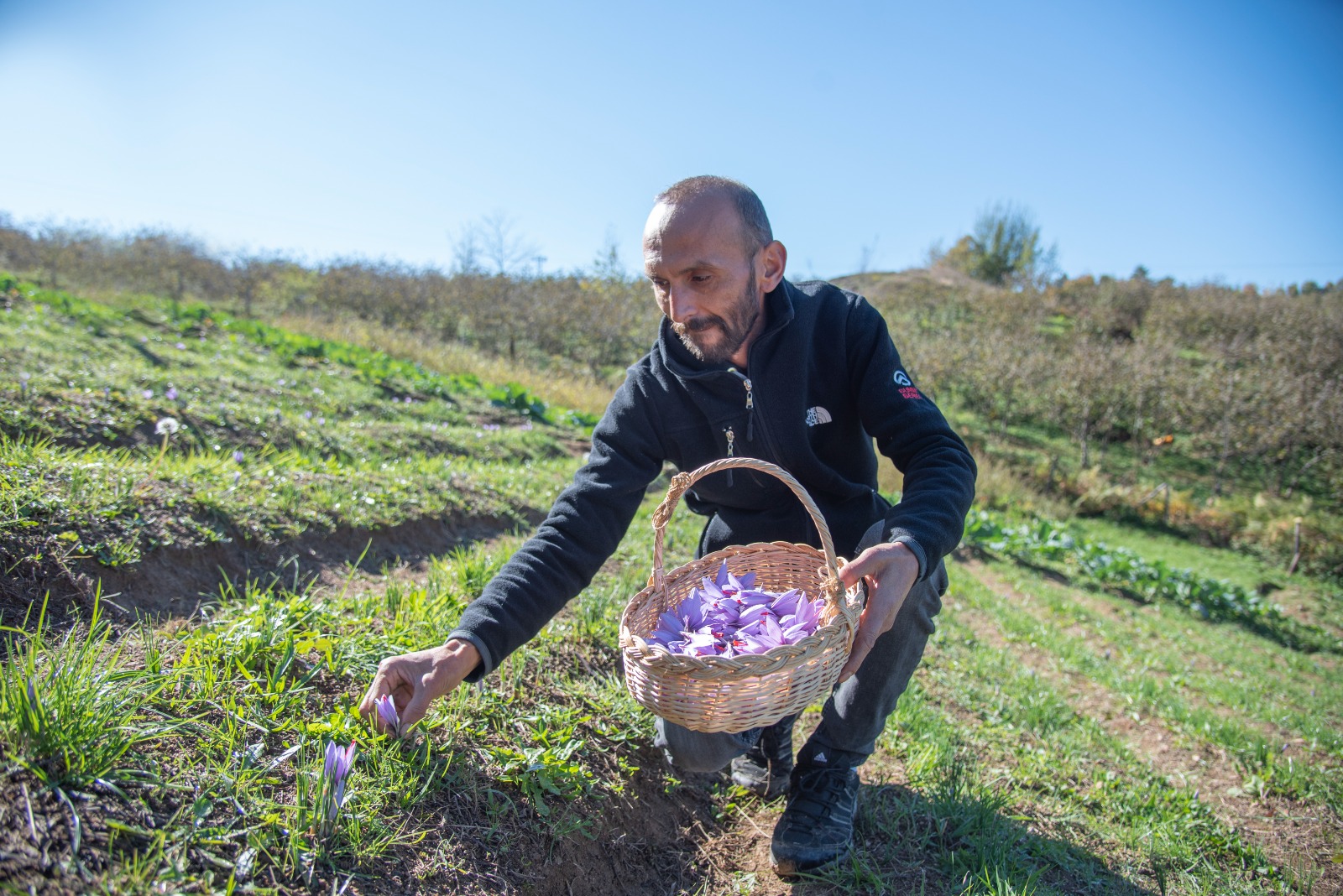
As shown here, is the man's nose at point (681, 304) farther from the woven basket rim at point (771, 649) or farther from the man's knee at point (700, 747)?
the man's knee at point (700, 747)

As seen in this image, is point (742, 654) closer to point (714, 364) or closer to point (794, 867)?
point (794, 867)

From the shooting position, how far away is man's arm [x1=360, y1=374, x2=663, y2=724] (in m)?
1.83

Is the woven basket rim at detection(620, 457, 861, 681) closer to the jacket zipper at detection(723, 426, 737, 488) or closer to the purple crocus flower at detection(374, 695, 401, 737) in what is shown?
the jacket zipper at detection(723, 426, 737, 488)

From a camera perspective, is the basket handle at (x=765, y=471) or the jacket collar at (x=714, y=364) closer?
the basket handle at (x=765, y=471)

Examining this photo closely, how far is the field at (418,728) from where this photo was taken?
162cm

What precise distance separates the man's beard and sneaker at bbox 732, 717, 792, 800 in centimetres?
131

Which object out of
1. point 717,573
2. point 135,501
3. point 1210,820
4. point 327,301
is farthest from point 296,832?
point 327,301

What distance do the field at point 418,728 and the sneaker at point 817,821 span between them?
0.24ft

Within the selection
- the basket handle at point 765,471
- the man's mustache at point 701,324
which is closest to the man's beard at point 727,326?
the man's mustache at point 701,324

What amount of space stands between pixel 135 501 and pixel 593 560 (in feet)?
6.27

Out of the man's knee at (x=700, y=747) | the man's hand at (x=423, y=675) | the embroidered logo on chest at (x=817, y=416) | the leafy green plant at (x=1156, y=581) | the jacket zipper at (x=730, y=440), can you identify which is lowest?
the leafy green plant at (x=1156, y=581)

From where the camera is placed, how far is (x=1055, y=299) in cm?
3069

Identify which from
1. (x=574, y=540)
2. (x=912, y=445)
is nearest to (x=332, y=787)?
(x=574, y=540)

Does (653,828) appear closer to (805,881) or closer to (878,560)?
(805,881)
